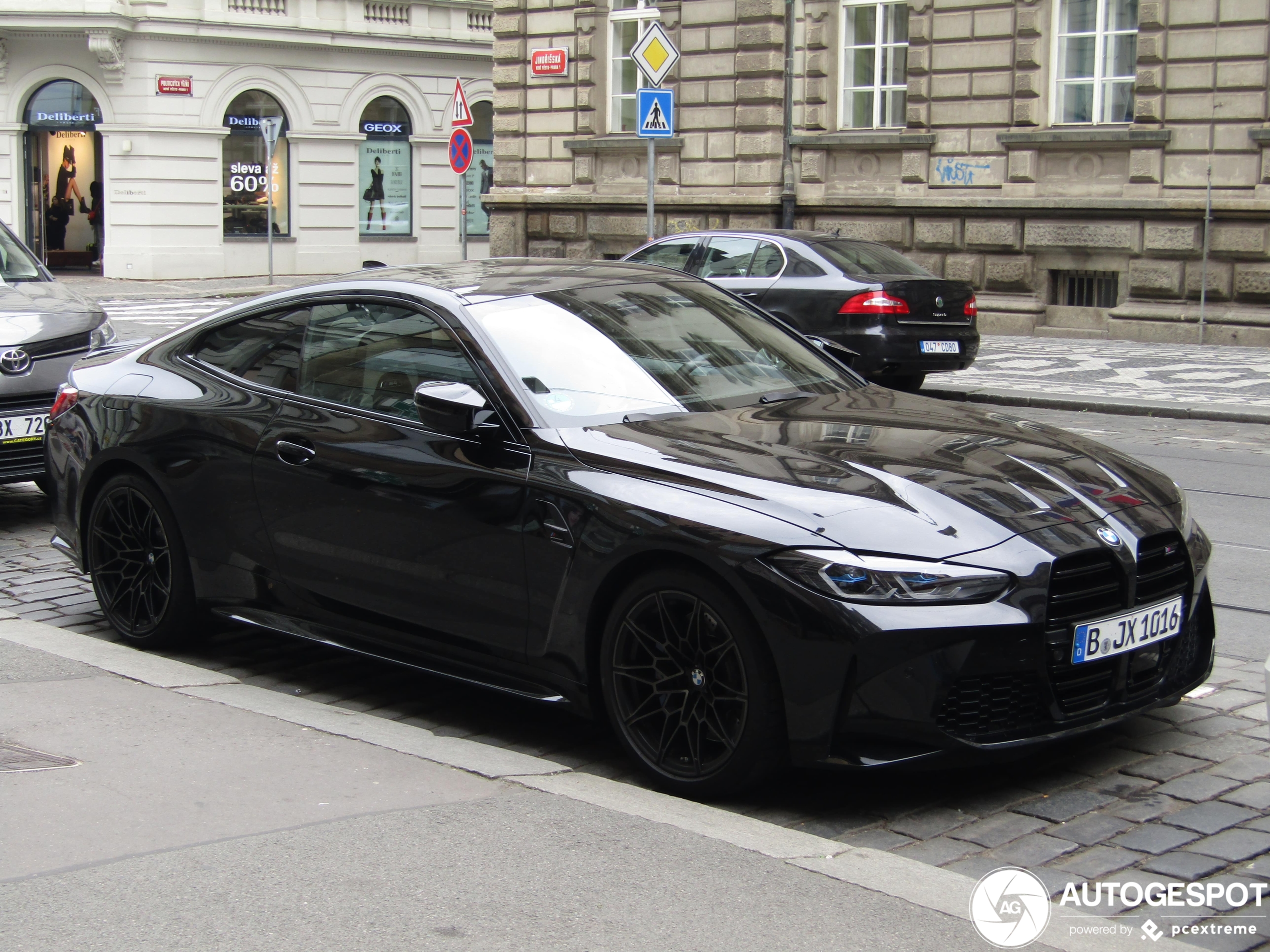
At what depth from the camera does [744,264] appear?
49.3ft

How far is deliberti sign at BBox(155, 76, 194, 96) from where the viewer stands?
108 feet

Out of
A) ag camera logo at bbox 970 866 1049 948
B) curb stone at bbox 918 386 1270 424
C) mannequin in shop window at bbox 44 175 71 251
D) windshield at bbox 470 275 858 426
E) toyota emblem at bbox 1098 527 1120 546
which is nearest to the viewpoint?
ag camera logo at bbox 970 866 1049 948

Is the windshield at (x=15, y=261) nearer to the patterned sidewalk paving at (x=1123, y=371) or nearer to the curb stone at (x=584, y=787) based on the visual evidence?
the curb stone at (x=584, y=787)

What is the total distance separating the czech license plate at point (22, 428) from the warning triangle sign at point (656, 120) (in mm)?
9508

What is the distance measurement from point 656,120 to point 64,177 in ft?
69.8

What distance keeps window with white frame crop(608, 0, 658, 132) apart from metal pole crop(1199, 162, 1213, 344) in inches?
380

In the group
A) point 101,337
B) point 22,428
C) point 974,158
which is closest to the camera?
point 22,428

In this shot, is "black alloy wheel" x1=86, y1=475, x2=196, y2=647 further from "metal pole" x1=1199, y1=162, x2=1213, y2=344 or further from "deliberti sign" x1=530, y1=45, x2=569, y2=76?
"deliberti sign" x1=530, y1=45, x2=569, y2=76

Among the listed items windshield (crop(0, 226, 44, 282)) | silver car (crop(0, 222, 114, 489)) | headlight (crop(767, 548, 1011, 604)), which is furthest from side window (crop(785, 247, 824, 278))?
headlight (crop(767, 548, 1011, 604))

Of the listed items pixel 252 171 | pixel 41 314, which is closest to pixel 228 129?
pixel 252 171

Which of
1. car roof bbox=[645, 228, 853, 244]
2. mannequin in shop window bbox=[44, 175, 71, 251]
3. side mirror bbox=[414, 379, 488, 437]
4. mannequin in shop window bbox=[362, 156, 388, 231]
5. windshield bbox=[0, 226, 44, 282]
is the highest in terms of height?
mannequin in shop window bbox=[362, 156, 388, 231]

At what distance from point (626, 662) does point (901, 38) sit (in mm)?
19063

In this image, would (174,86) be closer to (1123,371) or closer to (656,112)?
(656,112)

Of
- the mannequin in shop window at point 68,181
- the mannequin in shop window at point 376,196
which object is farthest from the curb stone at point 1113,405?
the mannequin in shop window at point 68,181
